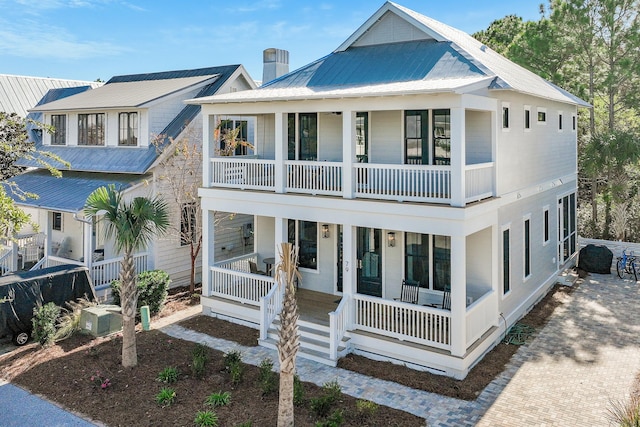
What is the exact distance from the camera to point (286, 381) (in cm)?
870

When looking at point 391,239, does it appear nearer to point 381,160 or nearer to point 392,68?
point 381,160

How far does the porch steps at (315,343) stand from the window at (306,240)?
3.12m

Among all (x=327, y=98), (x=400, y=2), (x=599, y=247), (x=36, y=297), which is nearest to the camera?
(x=327, y=98)

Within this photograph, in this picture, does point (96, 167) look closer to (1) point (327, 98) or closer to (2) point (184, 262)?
(2) point (184, 262)

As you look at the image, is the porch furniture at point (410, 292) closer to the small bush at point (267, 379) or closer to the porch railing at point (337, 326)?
the porch railing at point (337, 326)

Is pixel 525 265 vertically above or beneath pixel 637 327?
above

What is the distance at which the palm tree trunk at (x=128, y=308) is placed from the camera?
11.8m

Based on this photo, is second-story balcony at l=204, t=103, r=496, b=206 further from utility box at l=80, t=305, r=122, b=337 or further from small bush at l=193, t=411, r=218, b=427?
small bush at l=193, t=411, r=218, b=427

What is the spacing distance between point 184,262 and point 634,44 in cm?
2308

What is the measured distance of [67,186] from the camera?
19.5 meters

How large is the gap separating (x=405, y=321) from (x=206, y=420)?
Result: 514cm

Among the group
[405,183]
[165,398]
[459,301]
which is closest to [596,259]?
[459,301]

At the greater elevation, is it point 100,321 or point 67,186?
point 67,186

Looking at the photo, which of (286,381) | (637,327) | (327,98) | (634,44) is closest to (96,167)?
(327,98)
